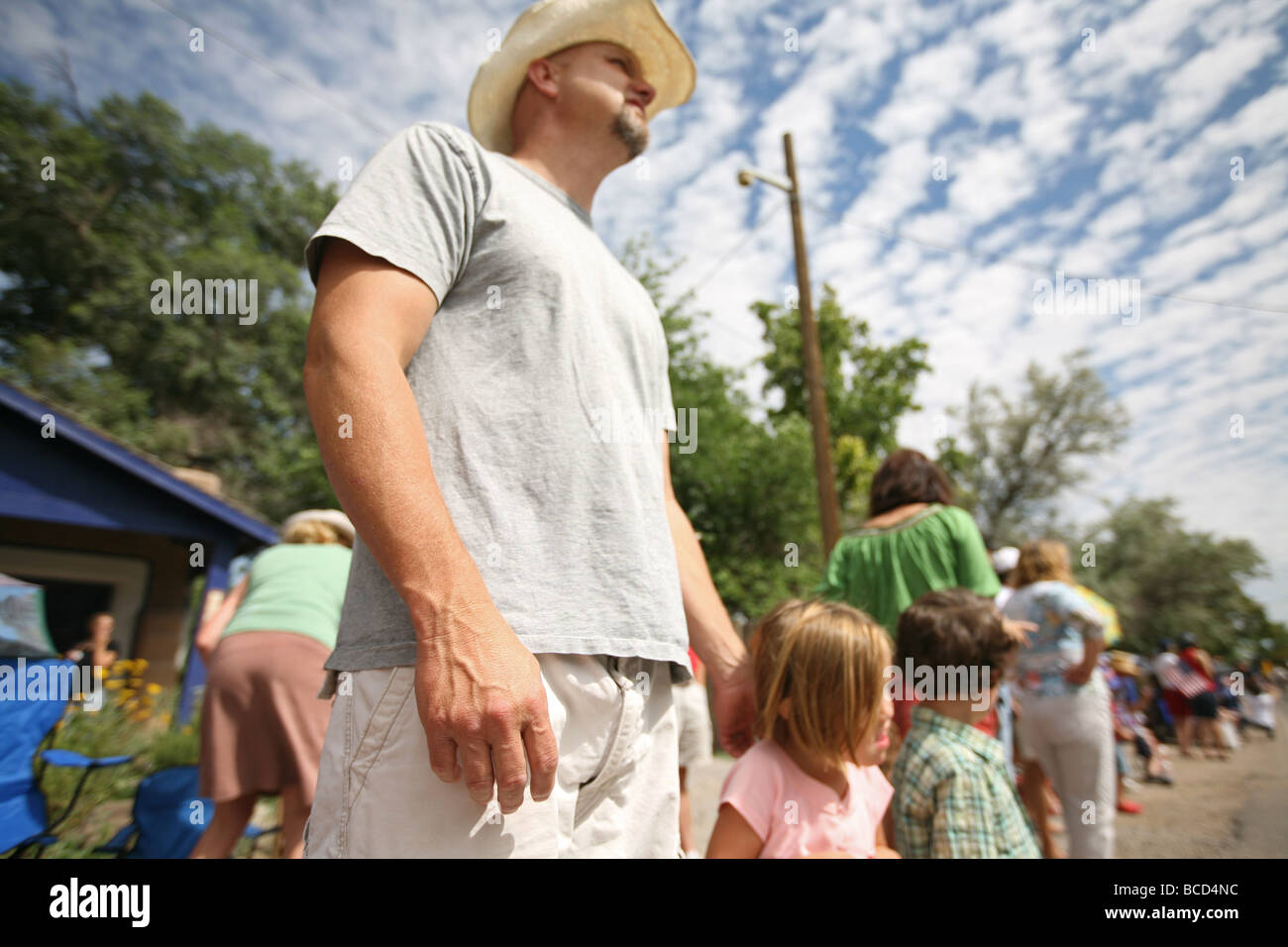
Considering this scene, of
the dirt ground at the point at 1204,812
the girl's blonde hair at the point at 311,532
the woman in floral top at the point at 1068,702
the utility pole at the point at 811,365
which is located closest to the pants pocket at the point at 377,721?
the girl's blonde hair at the point at 311,532

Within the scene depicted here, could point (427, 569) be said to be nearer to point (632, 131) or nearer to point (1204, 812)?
point (632, 131)

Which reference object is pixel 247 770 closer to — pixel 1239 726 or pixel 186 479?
pixel 186 479

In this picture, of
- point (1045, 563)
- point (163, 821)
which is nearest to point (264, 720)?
point (163, 821)

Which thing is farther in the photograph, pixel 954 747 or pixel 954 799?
pixel 954 747

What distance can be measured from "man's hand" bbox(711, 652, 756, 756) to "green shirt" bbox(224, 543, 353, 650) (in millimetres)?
1983

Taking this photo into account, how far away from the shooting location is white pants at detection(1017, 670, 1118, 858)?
3342 mm

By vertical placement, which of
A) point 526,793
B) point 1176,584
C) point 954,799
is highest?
point 526,793

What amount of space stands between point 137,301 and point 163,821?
21.8m

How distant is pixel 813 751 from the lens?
1920 mm

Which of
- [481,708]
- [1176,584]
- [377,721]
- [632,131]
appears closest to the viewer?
[481,708]

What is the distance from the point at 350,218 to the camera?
1040mm

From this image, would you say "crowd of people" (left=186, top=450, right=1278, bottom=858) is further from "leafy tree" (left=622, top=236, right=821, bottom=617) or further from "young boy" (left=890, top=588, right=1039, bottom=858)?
"leafy tree" (left=622, top=236, right=821, bottom=617)

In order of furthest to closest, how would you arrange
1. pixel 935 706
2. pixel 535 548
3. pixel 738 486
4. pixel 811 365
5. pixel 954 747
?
pixel 738 486, pixel 811 365, pixel 935 706, pixel 954 747, pixel 535 548
